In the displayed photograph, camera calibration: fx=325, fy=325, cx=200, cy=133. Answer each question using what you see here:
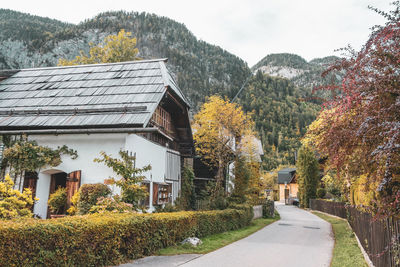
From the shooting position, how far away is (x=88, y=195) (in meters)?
12.1

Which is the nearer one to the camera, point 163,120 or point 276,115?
point 163,120

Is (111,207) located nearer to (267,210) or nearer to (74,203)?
(74,203)

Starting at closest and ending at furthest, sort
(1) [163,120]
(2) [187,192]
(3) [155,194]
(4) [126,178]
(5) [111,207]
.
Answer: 1. (5) [111,207]
2. (4) [126,178]
3. (3) [155,194]
4. (1) [163,120]
5. (2) [187,192]

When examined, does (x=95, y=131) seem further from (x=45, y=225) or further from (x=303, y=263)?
(x=303, y=263)

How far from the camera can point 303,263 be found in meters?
10.1

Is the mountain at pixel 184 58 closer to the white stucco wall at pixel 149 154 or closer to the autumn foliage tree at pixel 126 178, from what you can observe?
the white stucco wall at pixel 149 154

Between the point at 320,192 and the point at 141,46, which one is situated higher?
the point at 141,46

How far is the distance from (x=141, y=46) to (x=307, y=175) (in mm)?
105667

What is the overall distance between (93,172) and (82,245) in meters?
6.51

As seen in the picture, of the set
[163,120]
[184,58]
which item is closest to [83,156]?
[163,120]

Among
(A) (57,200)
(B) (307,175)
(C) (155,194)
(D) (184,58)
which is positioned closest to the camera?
(A) (57,200)

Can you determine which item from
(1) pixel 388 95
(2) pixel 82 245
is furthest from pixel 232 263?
(1) pixel 388 95

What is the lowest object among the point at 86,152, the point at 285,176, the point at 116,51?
the point at 86,152

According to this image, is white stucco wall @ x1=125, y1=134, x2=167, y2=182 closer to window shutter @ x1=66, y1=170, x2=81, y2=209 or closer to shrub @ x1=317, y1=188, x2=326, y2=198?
window shutter @ x1=66, y1=170, x2=81, y2=209
